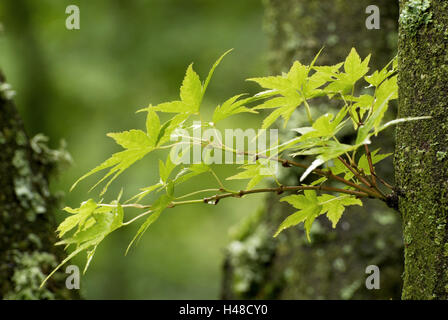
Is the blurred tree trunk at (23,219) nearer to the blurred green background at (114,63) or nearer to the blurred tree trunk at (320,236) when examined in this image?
the blurred tree trunk at (320,236)

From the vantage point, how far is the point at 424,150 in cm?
79

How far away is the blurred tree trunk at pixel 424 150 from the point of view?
0.77 m

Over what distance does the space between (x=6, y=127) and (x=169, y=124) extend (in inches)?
38.0

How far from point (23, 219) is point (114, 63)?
4276 mm

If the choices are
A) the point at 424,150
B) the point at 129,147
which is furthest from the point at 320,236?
the point at 129,147

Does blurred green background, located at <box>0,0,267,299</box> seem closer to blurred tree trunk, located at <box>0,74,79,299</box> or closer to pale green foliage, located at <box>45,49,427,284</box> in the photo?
blurred tree trunk, located at <box>0,74,79,299</box>

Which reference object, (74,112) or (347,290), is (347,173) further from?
(74,112)

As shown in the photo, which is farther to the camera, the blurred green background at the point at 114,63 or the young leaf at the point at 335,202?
the blurred green background at the point at 114,63

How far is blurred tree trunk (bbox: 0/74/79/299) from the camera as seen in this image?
140cm

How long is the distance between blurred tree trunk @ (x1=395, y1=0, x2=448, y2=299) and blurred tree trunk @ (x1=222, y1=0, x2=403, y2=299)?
112cm

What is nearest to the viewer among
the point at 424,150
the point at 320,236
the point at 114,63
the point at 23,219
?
the point at 424,150

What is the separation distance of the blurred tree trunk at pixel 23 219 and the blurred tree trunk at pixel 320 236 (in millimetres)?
945

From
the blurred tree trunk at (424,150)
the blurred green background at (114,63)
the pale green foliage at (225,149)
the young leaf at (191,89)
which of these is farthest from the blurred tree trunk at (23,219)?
the blurred green background at (114,63)

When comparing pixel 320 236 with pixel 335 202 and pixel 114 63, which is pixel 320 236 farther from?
pixel 114 63
